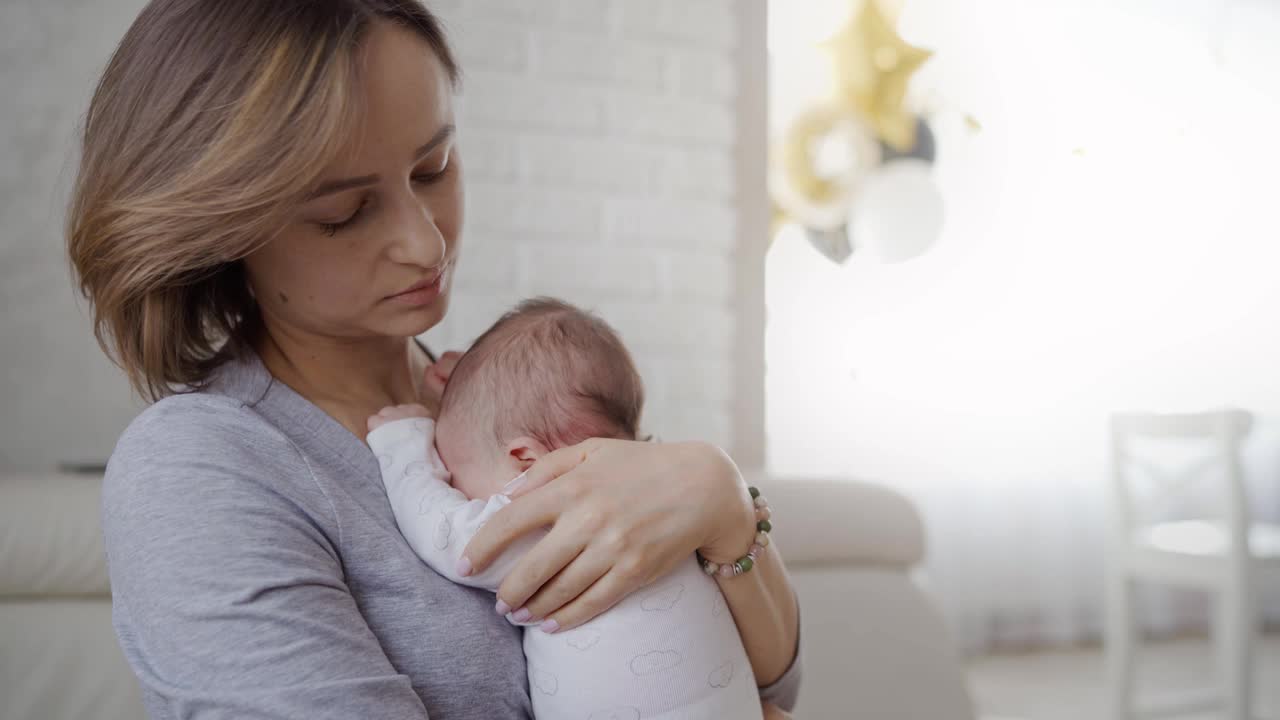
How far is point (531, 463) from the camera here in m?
0.98

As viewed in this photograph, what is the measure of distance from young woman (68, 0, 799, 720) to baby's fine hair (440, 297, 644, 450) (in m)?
0.08

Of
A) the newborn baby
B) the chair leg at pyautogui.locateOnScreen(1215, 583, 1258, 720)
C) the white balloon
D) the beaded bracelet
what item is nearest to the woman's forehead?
the newborn baby

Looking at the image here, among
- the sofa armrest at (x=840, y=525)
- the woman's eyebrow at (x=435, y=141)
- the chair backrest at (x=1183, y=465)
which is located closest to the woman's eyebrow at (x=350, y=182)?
the woman's eyebrow at (x=435, y=141)

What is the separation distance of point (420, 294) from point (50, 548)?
880 millimetres

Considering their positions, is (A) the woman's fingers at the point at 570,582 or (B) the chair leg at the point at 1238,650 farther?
(B) the chair leg at the point at 1238,650

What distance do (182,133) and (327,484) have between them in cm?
→ 32

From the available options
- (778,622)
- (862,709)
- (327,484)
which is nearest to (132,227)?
(327,484)

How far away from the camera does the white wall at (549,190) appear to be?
2.14 meters

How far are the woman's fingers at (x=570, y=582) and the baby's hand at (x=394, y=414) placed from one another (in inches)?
10.2

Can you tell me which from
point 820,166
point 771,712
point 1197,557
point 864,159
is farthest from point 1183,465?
point 771,712

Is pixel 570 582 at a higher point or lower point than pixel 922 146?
lower

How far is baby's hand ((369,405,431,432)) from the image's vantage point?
999mm

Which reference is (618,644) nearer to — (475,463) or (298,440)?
(475,463)

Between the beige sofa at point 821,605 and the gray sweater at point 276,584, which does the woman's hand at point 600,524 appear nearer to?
the gray sweater at point 276,584
